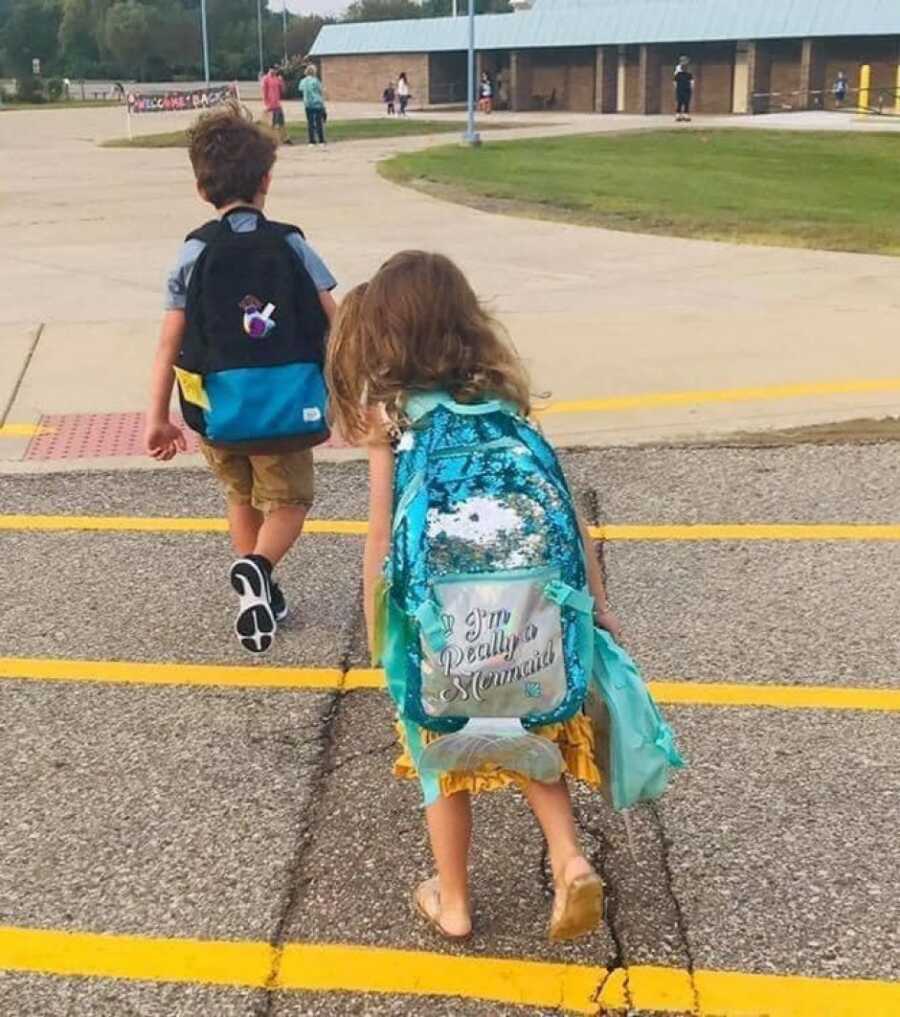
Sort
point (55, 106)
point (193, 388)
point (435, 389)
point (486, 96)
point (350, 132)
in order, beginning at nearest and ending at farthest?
point (435, 389)
point (193, 388)
point (350, 132)
point (486, 96)
point (55, 106)

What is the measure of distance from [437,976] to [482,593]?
796 millimetres

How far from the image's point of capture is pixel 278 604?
434 centimetres

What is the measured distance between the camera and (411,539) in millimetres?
2480

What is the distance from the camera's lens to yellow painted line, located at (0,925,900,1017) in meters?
2.55

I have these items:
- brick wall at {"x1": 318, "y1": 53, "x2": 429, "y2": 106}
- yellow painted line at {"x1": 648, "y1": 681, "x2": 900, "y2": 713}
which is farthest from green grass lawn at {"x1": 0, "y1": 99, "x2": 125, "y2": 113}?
yellow painted line at {"x1": 648, "y1": 681, "x2": 900, "y2": 713}

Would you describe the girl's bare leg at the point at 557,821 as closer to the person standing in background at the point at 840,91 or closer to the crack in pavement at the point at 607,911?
the crack in pavement at the point at 607,911

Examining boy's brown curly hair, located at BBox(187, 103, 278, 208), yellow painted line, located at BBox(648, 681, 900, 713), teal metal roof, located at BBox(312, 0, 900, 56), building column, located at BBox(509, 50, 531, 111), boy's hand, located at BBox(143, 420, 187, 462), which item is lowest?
yellow painted line, located at BBox(648, 681, 900, 713)

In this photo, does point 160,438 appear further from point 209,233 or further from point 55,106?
point 55,106

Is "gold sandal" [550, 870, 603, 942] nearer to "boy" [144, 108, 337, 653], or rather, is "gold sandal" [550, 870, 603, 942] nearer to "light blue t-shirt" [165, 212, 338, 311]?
"boy" [144, 108, 337, 653]

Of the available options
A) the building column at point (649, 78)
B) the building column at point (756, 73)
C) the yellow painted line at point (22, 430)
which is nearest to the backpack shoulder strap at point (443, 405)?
the yellow painted line at point (22, 430)

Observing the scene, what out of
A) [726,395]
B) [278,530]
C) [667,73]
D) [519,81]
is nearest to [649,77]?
[667,73]

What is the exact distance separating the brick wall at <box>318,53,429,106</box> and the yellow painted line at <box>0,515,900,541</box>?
2335 inches

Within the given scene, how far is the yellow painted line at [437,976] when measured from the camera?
2.55m

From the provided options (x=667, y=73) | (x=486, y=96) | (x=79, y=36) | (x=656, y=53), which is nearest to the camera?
(x=656, y=53)
